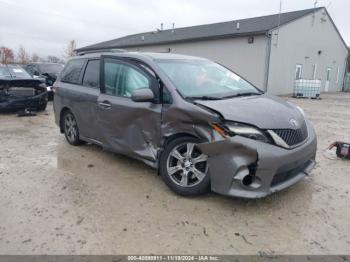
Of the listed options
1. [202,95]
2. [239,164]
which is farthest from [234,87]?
[239,164]

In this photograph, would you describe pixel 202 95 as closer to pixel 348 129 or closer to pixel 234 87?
pixel 234 87

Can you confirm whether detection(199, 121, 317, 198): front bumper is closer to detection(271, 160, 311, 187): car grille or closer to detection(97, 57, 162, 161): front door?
detection(271, 160, 311, 187): car grille

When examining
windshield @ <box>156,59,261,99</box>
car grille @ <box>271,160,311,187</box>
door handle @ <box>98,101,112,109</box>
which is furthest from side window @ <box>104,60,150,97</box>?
car grille @ <box>271,160,311,187</box>

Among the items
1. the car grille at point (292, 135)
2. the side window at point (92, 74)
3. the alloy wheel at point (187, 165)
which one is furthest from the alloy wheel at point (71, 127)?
the car grille at point (292, 135)

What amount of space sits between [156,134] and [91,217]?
3.99ft

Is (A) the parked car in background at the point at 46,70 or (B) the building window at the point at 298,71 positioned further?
(B) the building window at the point at 298,71

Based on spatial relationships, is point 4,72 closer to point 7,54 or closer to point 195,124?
point 195,124

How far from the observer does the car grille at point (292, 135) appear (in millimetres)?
3082

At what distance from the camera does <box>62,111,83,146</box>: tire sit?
17.4 feet

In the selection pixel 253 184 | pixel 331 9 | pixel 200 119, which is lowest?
pixel 253 184

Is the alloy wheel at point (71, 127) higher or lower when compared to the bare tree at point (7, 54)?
lower

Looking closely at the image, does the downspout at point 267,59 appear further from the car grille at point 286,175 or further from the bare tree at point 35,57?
the bare tree at point 35,57

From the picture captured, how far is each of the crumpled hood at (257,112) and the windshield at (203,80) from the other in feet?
0.89

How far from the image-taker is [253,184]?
298 centimetres
